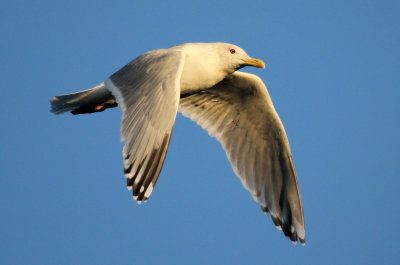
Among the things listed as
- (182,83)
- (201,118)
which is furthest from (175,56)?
(201,118)

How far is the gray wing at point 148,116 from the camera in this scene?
15.8 feet

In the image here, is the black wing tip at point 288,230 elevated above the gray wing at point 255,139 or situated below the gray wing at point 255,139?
below

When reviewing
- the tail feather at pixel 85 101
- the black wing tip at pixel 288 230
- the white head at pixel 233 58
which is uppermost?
the white head at pixel 233 58

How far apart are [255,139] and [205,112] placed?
0.72m

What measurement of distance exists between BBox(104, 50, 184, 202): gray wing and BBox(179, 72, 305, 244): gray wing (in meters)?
1.41

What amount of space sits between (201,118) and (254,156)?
82 cm

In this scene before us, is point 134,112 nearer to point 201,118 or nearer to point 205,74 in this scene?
point 205,74

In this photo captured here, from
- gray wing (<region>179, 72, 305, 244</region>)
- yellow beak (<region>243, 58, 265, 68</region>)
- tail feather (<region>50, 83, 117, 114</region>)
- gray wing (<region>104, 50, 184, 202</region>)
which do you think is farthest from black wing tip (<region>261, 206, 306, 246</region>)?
gray wing (<region>104, 50, 184, 202</region>)

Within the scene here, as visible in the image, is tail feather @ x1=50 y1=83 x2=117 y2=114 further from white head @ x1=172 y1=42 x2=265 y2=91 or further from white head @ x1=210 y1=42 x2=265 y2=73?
white head @ x1=210 y1=42 x2=265 y2=73

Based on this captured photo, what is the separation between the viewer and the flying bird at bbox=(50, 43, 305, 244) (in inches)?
194

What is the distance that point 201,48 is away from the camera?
6.28 meters

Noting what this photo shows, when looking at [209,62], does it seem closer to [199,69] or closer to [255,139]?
[199,69]

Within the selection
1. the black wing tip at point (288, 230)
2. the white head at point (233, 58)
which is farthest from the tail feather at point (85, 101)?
the black wing tip at point (288, 230)

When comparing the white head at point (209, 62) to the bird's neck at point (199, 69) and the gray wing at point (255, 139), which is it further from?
the gray wing at point (255, 139)
